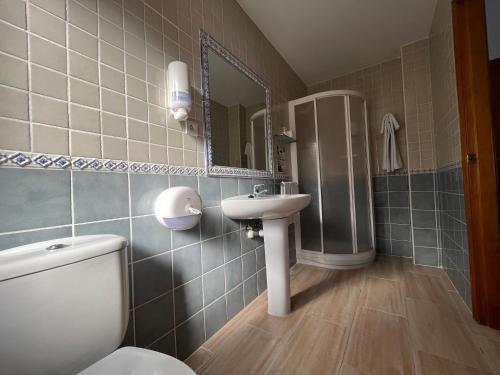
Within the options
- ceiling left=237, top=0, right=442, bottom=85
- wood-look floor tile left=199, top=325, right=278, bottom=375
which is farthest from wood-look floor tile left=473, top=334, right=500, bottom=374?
ceiling left=237, top=0, right=442, bottom=85

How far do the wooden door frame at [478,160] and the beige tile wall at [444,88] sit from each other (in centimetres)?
10

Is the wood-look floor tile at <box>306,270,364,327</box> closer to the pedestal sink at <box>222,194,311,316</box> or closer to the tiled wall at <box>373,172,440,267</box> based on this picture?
the pedestal sink at <box>222,194,311,316</box>

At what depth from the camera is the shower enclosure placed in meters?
2.14

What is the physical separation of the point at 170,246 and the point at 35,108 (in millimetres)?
687

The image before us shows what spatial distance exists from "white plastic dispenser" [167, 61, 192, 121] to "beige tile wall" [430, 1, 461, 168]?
5.48 ft

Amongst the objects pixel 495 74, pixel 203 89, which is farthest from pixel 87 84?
pixel 495 74

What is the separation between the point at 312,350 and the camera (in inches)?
42.8

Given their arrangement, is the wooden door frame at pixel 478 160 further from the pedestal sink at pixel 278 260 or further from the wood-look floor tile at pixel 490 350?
the pedestal sink at pixel 278 260

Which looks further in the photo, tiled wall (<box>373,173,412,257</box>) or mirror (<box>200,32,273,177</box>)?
tiled wall (<box>373,173,412,257</box>)

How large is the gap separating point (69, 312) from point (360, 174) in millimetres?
2338

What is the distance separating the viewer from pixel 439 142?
6.24 ft

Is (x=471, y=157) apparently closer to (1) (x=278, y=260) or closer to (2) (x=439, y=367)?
(2) (x=439, y=367)

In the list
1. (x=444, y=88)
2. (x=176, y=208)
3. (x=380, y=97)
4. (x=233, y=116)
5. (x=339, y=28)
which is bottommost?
(x=176, y=208)

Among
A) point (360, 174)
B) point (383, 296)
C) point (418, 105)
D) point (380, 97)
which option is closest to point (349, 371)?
point (383, 296)
